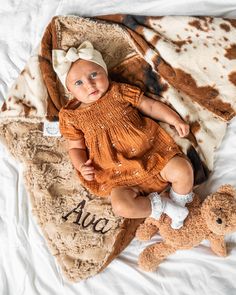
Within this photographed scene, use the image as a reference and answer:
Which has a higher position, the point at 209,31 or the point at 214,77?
the point at 209,31

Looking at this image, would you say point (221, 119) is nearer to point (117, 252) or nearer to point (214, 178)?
point (214, 178)

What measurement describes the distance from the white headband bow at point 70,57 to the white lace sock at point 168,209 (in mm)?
478

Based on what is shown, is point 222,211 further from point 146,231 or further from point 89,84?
point 89,84

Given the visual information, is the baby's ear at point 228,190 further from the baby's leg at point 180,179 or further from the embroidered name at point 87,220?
the embroidered name at point 87,220

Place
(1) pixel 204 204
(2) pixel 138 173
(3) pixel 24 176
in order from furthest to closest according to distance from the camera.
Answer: (3) pixel 24 176 < (2) pixel 138 173 < (1) pixel 204 204

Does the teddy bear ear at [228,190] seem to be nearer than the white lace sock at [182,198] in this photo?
Yes

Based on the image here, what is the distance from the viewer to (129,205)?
4.12 feet

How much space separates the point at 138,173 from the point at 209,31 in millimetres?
509

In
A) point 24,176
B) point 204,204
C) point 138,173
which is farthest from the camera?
point 24,176

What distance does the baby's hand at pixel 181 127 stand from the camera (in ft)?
4.38

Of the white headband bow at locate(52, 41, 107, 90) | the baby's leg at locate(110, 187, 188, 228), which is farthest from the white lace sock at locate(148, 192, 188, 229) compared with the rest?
the white headband bow at locate(52, 41, 107, 90)

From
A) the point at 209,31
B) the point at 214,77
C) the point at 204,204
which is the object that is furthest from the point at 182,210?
the point at 209,31

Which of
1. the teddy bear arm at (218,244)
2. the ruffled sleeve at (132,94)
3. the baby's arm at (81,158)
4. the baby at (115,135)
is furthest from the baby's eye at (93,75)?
the teddy bear arm at (218,244)

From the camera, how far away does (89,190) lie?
56.1 inches
